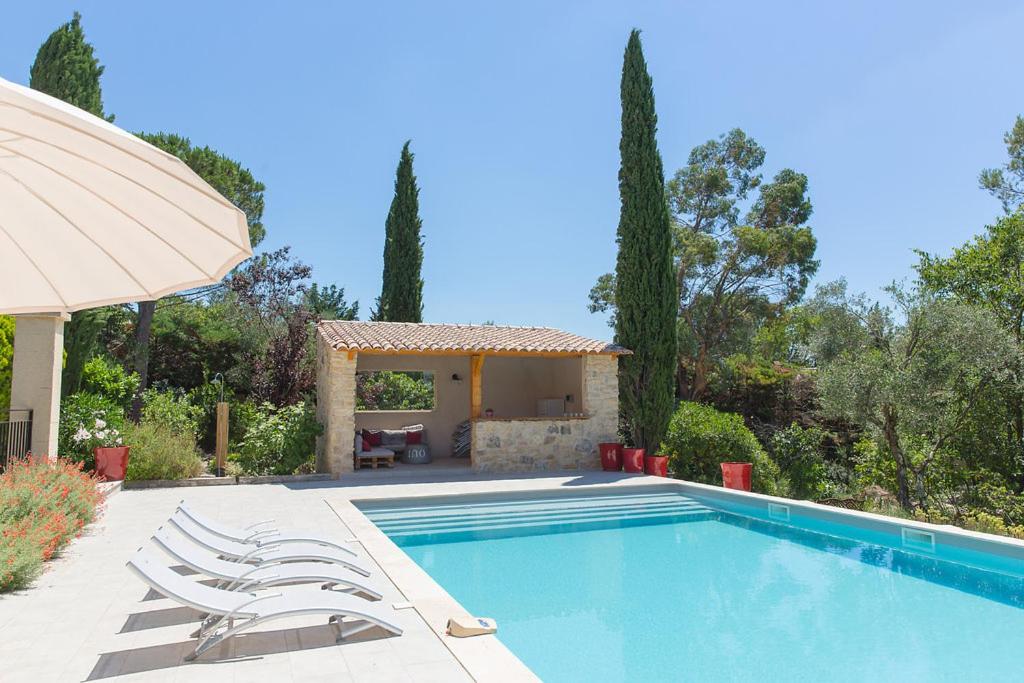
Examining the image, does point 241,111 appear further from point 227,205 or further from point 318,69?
point 227,205

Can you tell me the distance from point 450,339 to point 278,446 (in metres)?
4.61

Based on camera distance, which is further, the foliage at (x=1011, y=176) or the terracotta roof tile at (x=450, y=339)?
the foliage at (x=1011, y=176)

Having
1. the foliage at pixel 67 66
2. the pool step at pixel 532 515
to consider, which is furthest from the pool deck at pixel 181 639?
the foliage at pixel 67 66

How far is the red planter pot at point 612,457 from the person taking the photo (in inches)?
623

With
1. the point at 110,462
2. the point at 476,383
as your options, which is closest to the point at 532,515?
the point at 476,383

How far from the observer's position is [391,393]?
20.3 m

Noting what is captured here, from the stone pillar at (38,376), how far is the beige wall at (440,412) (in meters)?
8.45

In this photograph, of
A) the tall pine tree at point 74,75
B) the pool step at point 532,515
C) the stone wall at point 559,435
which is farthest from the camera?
the stone wall at point 559,435

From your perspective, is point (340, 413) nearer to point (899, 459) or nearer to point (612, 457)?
point (612, 457)

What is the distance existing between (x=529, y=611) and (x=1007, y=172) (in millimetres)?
22645

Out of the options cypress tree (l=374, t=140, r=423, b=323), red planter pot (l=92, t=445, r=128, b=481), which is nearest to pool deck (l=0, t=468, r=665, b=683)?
red planter pot (l=92, t=445, r=128, b=481)

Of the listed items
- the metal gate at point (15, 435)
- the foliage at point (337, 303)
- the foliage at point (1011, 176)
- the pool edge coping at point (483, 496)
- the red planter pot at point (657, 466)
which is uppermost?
the foliage at point (1011, 176)

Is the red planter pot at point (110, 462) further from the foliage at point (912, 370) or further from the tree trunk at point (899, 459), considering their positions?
the tree trunk at point (899, 459)

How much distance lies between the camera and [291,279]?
71.4 ft
